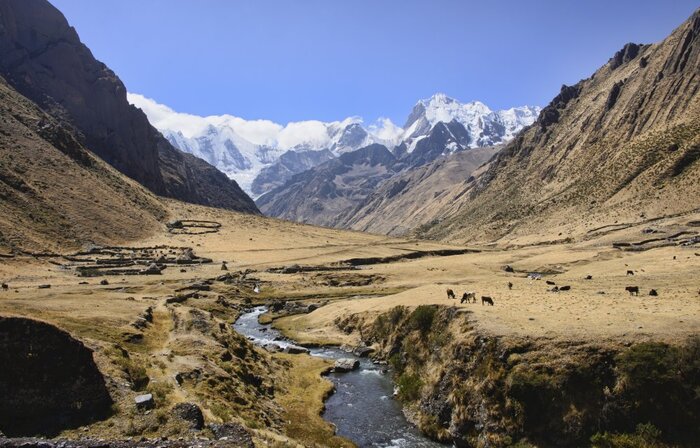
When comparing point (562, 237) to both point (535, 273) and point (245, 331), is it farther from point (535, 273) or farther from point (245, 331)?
point (245, 331)

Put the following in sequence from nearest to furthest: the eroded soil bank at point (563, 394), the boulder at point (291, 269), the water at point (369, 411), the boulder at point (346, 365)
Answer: the eroded soil bank at point (563, 394) < the water at point (369, 411) < the boulder at point (346, 365) < the boulder at point (291, 269)

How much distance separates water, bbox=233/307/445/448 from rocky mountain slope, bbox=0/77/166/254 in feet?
317

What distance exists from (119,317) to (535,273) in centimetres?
8216

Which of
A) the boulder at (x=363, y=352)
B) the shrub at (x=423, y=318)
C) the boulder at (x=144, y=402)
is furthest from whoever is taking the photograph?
the boulder at (x=363, y=352)

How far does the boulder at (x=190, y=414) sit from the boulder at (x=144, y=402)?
1.37 m

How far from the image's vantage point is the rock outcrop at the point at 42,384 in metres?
24.7

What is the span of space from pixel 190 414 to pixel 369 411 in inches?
670

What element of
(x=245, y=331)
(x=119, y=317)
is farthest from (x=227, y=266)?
(x=119, y=317)

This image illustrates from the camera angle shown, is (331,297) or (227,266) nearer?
(331,297)

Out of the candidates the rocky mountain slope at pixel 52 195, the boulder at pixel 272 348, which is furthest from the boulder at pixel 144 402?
the rocky mountain slope at pixel 52 195

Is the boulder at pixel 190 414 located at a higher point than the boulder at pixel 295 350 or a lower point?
higher

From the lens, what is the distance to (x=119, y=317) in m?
48.4

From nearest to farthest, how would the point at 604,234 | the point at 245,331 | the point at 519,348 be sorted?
the point at 519,348 < the point at 245,331 < the point at 604,234

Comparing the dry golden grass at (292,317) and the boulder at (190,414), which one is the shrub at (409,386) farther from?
the boulder at (190,414)
